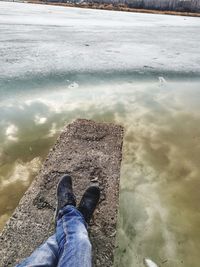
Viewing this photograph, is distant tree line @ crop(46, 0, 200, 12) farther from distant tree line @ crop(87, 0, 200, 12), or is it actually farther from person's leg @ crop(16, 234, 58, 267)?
person's leg @ crop(16, 234, 58, 267)

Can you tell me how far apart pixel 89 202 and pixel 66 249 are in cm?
70

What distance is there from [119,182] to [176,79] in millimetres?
4109

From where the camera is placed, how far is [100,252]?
220 centimetres

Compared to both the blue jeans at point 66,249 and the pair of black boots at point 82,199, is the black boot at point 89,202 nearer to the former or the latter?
the pair of black boots at point 82,199

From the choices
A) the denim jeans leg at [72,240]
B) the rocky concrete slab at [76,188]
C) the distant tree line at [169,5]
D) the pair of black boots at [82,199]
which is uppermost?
the distant tree line at [169,5]

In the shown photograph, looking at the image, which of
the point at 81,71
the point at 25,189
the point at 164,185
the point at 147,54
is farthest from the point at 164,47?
the point at 25,189

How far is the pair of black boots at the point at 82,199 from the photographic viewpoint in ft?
7.64

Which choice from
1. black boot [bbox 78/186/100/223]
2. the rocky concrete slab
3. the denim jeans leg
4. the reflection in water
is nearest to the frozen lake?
the reflection in water

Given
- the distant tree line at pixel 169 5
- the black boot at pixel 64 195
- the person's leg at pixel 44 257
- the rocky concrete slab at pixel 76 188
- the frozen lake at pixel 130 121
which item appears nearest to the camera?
the person's leg at pixel 44 257

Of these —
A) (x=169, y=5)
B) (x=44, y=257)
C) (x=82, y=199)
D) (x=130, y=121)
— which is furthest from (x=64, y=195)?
(x=169, y=5)

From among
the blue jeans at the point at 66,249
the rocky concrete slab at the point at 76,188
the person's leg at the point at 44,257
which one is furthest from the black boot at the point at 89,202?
the person's leg at the point at 44,257

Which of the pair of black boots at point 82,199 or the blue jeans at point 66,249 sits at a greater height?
the blue jeans at point 66,249

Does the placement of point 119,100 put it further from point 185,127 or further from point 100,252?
point 100,252

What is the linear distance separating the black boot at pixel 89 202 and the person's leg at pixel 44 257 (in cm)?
54
